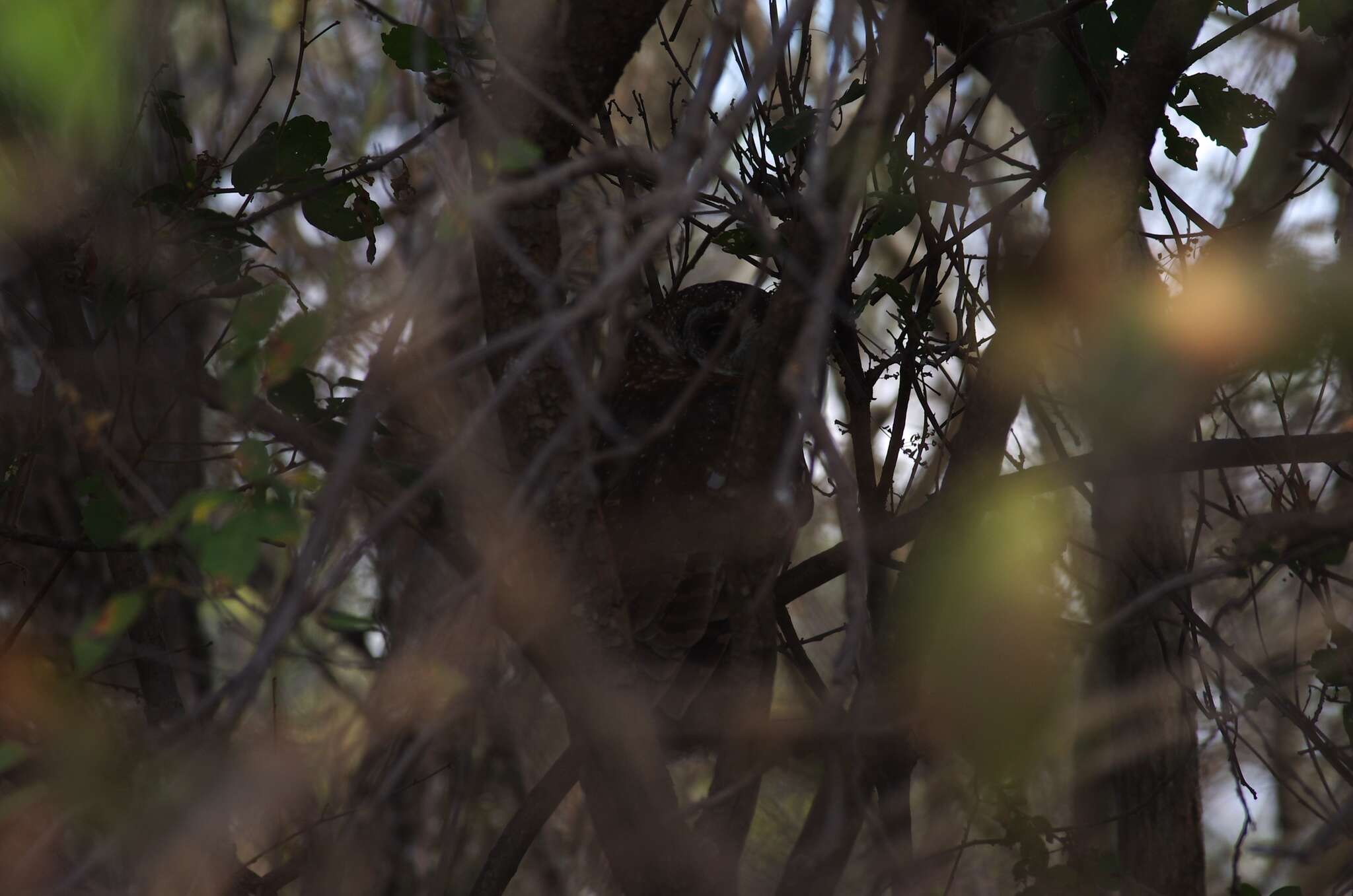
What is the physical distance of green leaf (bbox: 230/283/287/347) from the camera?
59.4 inches

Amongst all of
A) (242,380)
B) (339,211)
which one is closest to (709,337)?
(339,211)

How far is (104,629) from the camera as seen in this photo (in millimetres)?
1426

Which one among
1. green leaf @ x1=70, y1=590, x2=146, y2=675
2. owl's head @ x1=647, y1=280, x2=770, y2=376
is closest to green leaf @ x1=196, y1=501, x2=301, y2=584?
green leaf @ x1=70, y1=590, x2=146, y2=675

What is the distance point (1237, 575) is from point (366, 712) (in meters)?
1.55

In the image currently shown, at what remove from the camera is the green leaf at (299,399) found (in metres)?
2.24

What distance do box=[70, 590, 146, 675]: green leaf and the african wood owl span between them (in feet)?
3.80

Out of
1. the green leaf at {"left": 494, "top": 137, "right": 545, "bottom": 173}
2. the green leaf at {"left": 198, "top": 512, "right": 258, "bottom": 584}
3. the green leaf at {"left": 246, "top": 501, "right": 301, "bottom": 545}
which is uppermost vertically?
the green leaf at {"left": 494, "top": 137, "right": 545, "bottom": 173}

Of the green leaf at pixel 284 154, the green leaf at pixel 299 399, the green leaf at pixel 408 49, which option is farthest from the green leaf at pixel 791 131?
the green leaf at pixel 299 399

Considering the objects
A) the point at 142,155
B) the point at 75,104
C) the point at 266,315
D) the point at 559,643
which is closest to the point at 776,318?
the point at 559,643

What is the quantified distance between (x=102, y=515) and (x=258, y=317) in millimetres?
869

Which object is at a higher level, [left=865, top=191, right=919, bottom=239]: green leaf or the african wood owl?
[left=865, top=191, right=919, bottom=239]: green leaf

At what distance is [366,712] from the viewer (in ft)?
7.00

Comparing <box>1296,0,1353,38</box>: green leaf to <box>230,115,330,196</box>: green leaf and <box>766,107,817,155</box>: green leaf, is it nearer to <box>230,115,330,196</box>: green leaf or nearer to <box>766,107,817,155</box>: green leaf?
<box>766,107,817,155</box>: green leaf

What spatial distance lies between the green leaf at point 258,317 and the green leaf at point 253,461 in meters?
0.13
